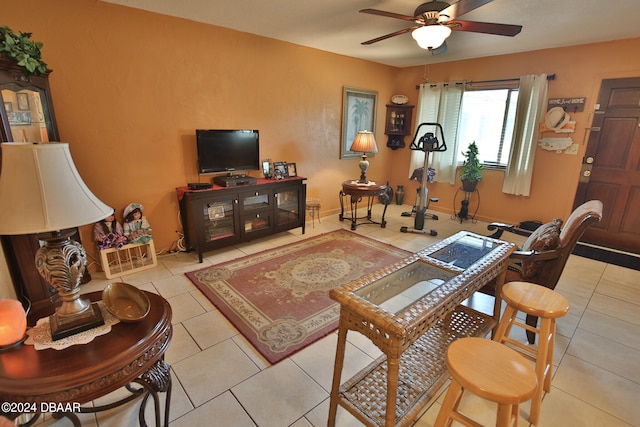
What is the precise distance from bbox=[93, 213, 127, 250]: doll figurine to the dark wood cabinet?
15.1 feet

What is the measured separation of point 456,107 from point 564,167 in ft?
5.77

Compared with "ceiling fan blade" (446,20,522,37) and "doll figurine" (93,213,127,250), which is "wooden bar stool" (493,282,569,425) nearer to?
"ceiling fan blade" (446,20,522,37)

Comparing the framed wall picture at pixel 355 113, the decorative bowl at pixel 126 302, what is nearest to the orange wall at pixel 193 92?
the framed wall picture at pixel 355 113

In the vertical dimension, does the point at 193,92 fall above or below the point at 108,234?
above

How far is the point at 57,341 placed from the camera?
1.11m

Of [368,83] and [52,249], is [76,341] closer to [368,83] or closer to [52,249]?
[52,249]

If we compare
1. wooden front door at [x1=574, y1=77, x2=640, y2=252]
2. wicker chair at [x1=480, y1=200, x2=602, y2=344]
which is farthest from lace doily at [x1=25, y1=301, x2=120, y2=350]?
wooden front door at [x1=574, y1=77, x2=640, y2=252]

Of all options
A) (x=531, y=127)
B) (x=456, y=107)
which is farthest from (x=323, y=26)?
(x=531, y=127)

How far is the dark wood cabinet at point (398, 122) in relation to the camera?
5551 millimetres

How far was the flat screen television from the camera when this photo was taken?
10.9ft

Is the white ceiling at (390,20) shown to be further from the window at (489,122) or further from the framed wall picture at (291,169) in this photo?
the framed wall picture at (291,169)

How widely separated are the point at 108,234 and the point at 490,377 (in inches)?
127

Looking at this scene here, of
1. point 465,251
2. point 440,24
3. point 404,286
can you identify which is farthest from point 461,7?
point 404,286

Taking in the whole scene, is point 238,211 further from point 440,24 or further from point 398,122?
point 398,122
